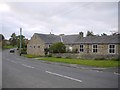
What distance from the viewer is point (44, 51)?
169 ft

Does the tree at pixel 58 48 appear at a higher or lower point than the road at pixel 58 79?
higher

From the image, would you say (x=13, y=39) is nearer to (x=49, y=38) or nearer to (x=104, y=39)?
(x=49, y=38)

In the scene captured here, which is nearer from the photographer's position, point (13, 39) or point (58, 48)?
point (58, 48)

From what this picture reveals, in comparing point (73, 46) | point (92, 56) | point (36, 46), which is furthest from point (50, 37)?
point (92, 56)

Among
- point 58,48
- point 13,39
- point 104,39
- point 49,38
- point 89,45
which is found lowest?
point 58,48

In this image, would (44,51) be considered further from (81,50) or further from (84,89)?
(84,89)

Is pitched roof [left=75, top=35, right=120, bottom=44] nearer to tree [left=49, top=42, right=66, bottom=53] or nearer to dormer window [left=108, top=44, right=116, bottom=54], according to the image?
dormer window [left=108, top=44, right=116, bottom=54]

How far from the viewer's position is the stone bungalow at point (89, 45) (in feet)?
120

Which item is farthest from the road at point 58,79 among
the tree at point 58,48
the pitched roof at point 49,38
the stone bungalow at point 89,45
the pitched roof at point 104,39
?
the pitched roof at point 49,38

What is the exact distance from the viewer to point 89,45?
43.3m

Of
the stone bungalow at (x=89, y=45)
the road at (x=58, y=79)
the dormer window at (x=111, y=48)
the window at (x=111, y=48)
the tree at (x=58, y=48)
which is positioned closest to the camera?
the road at (x=58, y=79)

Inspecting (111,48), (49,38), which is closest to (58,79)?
(111,48)

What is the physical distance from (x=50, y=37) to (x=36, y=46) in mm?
5096

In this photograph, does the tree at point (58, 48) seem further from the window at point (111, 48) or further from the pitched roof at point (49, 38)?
the window at point (111, 48)
